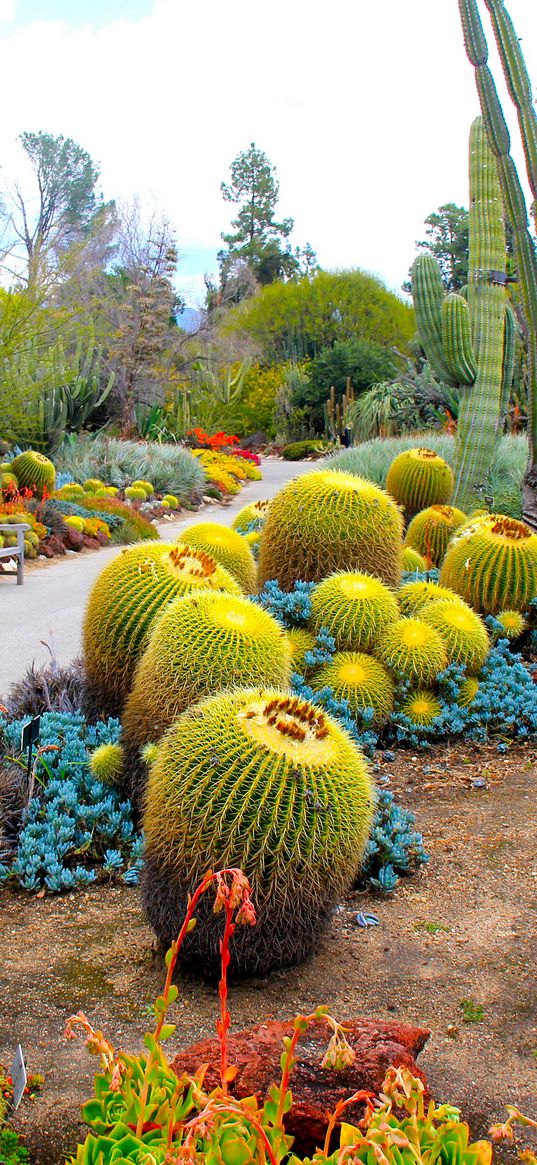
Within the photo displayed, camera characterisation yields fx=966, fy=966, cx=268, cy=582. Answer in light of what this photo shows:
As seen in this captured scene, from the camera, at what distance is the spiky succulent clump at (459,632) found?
16.5 ft

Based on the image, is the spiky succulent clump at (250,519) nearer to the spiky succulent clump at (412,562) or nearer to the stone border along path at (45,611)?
the stone border along path at (45,611)

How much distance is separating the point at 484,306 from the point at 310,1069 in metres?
9.27

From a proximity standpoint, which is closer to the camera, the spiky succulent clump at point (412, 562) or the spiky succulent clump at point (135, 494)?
the spiky succulent clump at point (412, 562)

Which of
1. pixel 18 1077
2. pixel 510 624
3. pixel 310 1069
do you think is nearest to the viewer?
pixel 310 1069

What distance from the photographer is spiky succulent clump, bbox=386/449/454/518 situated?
28.9 ft

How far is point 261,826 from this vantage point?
2646 mm

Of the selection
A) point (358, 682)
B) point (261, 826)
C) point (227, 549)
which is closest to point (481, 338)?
point (227, 549)

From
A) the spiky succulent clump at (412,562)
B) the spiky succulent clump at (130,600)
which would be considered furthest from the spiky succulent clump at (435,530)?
the spiky succulent clump at (130,600)

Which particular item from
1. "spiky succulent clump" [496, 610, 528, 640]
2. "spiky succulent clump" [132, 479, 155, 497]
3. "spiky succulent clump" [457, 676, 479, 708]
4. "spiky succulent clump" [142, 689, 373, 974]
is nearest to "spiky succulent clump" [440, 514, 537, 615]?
Result: "spiky succulent clump" [496, 610, 528, 640]

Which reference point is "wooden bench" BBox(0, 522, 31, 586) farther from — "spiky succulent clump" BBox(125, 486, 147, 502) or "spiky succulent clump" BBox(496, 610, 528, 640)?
"spiky succulent clump" BBox(125, 486, 147, 502)

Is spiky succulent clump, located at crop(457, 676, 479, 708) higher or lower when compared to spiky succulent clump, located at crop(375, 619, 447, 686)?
lower

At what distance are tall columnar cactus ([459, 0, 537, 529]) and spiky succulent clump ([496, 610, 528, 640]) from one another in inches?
95.3

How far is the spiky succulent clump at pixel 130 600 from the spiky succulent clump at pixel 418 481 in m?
4.82

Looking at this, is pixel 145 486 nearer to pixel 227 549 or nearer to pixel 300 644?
pixel 227 549
